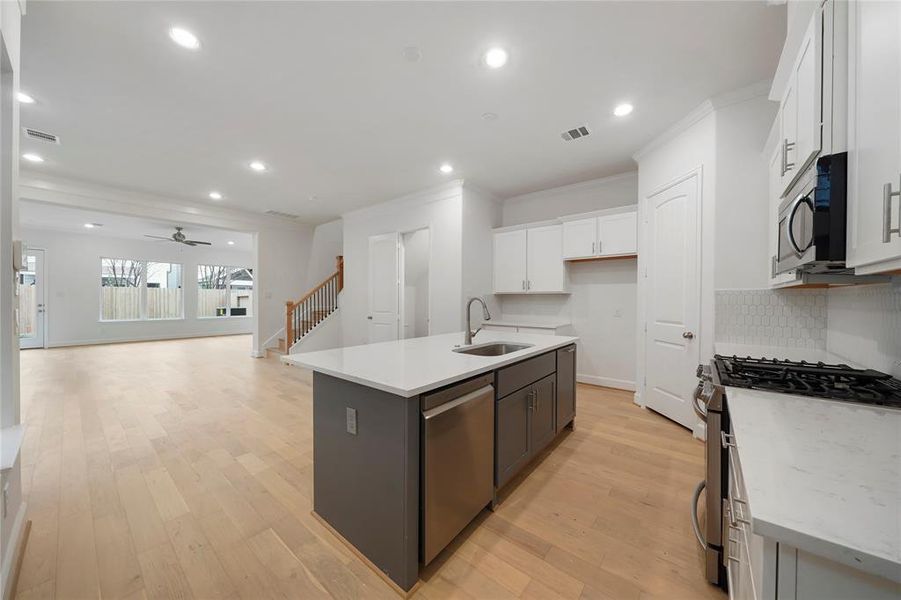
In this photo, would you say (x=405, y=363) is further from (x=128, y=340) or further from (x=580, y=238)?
(x=128, y=340)

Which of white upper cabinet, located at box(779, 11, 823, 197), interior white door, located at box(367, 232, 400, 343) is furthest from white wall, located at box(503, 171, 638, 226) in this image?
white upper cabinet, located at box(779, 11, 823, 197)

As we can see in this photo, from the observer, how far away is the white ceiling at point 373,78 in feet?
6.42

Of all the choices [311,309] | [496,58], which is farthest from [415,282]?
[496,58]

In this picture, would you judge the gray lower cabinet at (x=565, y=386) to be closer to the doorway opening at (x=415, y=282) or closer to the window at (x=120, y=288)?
the doorway opening at (x=415, y=282)

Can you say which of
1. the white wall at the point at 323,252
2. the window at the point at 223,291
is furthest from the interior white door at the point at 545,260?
the window at the point at 223,291

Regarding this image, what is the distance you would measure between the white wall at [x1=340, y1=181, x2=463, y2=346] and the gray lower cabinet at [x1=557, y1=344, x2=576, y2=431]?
2017 mm

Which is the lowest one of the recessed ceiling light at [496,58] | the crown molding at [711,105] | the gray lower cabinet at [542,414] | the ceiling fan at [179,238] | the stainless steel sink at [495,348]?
the gray lower cabinet at [542,414]

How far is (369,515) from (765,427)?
155cm

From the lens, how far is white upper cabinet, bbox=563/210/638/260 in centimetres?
393

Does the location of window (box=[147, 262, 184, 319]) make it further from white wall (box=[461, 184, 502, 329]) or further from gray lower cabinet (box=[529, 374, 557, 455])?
gray lower cabinet (box=[529, 374, 557, 455])

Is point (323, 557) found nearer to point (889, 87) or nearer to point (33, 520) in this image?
point (33, 520)

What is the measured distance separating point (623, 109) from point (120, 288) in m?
12.0

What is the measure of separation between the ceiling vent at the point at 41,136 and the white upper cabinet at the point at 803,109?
586cm

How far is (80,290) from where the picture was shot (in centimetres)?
802
